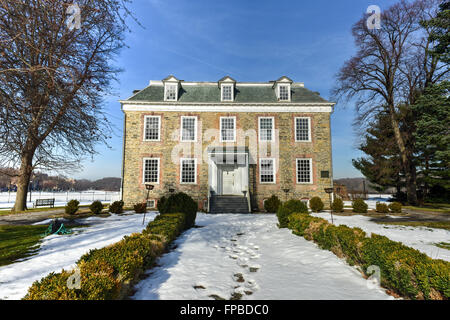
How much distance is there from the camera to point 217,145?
18562 millimetres

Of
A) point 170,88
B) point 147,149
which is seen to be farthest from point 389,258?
point 170,88

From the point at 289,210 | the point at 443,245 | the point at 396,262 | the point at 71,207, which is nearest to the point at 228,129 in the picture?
the point at 289,210

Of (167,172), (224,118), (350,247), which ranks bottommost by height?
(350,247)

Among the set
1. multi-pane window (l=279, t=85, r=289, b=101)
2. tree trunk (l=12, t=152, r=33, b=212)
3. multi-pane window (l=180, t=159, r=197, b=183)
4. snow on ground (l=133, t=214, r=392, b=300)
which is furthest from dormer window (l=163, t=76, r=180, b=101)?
snow on ground (l=133, t=214, r=392, b=300)

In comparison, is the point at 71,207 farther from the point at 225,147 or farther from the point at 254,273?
the point at 254,273

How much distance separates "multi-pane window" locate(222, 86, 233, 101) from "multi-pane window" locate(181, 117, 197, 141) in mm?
3513

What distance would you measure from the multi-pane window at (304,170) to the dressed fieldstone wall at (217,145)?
0.39 metres

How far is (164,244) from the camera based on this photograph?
6285 millimetres

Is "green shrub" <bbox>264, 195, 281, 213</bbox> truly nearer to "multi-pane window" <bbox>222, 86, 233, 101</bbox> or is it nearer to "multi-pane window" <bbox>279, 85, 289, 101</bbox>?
"multi-pane window" <bbox>279, 85, 289, 101</bbox>

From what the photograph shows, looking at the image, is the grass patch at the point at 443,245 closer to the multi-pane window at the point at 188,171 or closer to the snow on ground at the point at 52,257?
the snow on ground at the point at 52,257

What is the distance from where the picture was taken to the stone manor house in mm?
18031

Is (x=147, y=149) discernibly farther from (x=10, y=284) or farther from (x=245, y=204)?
(x=10, y=284)

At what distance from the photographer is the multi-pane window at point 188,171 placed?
18.3 metres

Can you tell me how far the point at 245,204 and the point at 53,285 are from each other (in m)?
14.4
